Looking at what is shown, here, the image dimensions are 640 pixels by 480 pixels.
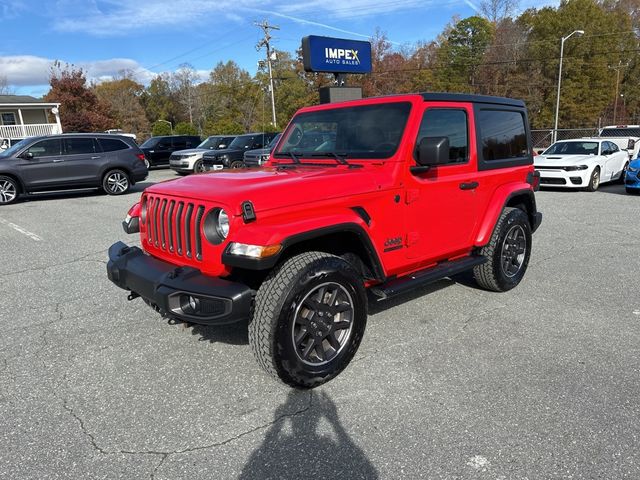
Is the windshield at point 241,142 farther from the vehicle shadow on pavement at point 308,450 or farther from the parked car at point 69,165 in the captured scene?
the vehicle shadow on pavement at point 308,450

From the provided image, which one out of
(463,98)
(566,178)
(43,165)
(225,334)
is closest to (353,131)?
(463,98)

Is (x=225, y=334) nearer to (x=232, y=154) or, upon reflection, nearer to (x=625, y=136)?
(x=232, y=154)

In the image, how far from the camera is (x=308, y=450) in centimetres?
257

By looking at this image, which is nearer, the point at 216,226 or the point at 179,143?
the point at 216,226

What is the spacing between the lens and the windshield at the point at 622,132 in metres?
17.3

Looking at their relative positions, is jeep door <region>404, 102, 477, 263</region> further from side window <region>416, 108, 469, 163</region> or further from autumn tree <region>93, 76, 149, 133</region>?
autumn tree <region>93, 76, 149, 133</region>

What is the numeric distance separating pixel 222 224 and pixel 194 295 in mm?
490

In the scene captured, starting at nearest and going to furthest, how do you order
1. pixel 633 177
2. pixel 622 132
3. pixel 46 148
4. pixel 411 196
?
pixel 411 196
pixel 633 177
pixel 46 148
pixel 622 132

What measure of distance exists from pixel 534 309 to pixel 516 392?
161 cm

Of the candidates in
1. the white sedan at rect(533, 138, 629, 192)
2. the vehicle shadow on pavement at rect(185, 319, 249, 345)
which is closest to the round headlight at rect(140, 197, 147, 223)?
the vehicle shadow on pavement at rect(185, 319, 249, 345)

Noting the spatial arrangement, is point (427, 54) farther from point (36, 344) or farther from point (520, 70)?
point (36, 344)

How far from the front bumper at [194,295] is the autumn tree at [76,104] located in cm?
4084

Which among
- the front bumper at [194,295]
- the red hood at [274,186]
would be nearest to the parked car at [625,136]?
the red hood at [274,186]

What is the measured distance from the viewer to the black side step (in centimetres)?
359
